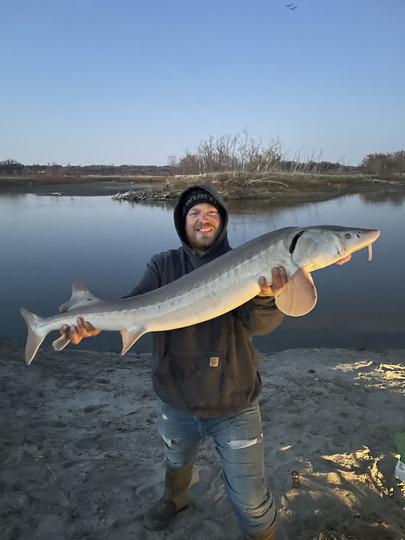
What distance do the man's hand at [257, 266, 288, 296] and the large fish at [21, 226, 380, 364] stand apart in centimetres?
3

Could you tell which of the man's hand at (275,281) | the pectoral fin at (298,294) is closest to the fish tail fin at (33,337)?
the man's hand at (275,281)

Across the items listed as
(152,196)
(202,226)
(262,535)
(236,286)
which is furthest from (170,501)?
(152,196)

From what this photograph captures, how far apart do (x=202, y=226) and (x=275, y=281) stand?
27.5 inches

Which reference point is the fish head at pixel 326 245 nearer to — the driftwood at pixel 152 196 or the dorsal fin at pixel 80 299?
the dorsal fin at pixel 80 299

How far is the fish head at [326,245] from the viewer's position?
2084 mm

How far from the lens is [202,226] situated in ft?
8.49

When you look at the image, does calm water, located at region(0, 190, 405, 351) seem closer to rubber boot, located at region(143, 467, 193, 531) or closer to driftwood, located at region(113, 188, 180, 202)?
driftwood, located at region(113, 188, 180, 202)

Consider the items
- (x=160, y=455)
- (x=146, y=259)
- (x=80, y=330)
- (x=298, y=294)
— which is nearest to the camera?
(x=298, y=294)

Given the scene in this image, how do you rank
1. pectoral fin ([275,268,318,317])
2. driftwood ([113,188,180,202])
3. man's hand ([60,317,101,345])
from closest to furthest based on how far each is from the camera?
pectoral fin ([275,268,318,317]) < man's hand ([60,317,101,345]) < driftwood ([113,188,180,202])

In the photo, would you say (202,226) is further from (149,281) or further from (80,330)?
(80,330)

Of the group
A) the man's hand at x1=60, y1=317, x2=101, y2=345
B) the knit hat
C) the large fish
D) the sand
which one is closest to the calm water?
the sand

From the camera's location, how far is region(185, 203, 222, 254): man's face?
260 centimetres

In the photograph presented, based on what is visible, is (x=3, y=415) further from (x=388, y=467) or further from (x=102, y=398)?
(x=388, y=467)

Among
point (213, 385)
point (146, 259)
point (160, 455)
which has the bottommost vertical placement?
point (160, 455)
